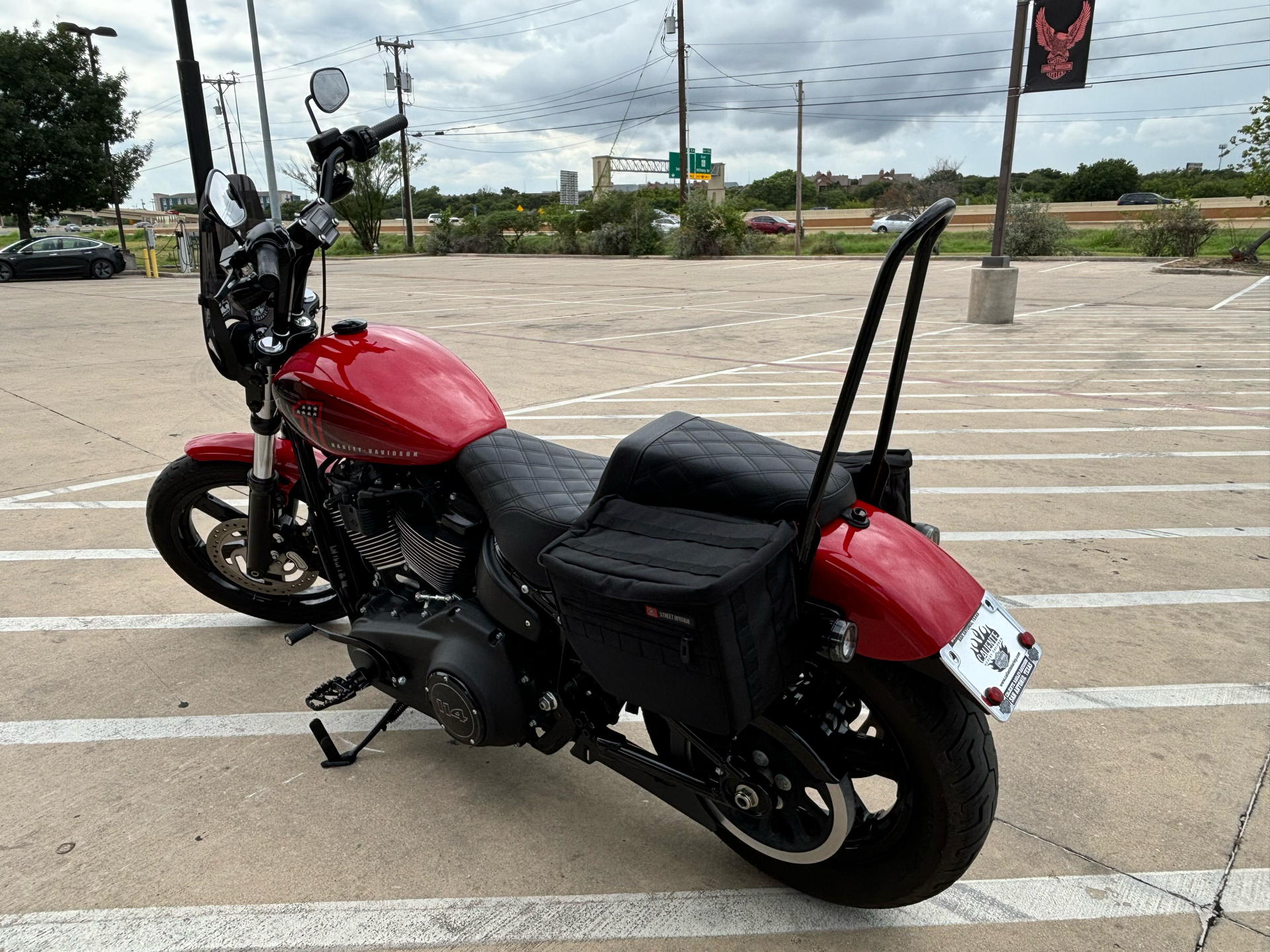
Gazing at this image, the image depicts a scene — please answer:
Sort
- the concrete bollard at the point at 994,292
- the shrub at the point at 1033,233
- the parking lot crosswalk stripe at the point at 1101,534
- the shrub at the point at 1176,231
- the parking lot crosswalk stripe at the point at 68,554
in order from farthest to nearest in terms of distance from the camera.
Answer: the shrub at the point at 1033,233 < the shrub at the point at 1176,231 < the concrete bollard at the point at 994,292 < the parking lot crosswalk stripe at the point at 1101,534 < the parking lot crosswalk stripe at the point at 68,554

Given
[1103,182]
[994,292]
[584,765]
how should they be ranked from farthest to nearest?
[1103,182], [994,292], [584,765]

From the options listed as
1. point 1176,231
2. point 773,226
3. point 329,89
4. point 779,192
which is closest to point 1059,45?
point 329,89

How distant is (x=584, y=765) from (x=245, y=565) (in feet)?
5.23

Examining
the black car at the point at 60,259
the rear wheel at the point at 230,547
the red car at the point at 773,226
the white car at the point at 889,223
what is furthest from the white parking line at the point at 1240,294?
the red car at the point at 773,226

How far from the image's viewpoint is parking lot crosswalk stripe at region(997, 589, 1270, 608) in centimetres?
360

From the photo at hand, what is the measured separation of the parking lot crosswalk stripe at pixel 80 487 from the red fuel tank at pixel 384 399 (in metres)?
3.25

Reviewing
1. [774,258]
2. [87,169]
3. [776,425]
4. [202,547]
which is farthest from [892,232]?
A: [202,547]

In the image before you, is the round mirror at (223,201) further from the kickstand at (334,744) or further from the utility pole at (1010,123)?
the utility pole at (1010,123)

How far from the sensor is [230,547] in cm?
335

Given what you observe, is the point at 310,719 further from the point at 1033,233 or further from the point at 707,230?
the point at 707,230

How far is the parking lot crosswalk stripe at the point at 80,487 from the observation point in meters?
4.93

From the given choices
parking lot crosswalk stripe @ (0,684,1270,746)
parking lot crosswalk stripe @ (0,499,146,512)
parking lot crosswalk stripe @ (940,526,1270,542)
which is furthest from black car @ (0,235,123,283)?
parking lot crosswalk stripe @ (940,526,1270,542)

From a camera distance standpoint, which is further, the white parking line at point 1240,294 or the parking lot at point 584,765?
the white parking line at point 1240,294

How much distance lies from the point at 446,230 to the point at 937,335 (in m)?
34.9
